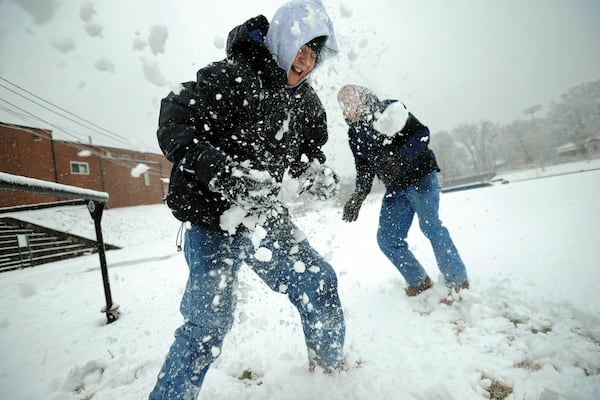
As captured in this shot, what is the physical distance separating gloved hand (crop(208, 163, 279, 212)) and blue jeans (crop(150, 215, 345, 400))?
29cm

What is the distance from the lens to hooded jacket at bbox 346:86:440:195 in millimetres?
2289

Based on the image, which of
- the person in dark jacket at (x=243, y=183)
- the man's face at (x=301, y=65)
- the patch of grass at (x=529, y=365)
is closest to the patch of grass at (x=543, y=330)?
the patch of grass at (x=529, y=365)

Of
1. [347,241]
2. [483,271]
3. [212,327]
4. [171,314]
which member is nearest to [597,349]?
[483,271]

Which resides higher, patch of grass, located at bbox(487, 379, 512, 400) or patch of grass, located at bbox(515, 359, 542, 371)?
patch of grass, located at bbox(515, 359, 542, 371)

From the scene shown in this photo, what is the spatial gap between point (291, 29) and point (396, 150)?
1.31 meters

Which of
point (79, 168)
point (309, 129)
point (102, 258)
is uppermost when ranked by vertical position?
point (79, 168)

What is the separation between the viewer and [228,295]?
1313mm

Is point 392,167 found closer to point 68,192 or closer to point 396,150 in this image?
point 396,150

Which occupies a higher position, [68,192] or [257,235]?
[68,192]

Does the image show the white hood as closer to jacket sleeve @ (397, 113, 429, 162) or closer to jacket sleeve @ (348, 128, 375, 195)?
jacket sleeve @ (397, 113, 429, 162)

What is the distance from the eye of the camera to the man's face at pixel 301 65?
5.21 feet

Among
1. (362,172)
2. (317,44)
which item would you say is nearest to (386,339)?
(362,172)

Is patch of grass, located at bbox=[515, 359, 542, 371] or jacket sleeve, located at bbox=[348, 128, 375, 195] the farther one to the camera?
jacket sleeve, located at bbox=[348, 128, 375, 195]

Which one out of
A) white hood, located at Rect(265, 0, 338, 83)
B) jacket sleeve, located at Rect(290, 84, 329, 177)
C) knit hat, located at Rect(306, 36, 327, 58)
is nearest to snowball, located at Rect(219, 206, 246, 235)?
jacket sleeve, located at Rect(290, 84, 329, 177)
